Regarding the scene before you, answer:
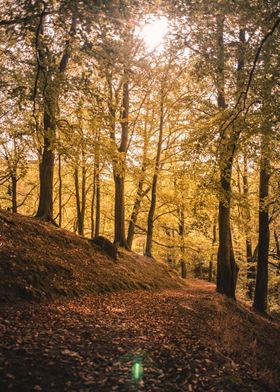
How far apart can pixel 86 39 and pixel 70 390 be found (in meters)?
6.97

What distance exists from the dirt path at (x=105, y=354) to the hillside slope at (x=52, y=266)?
0.74 metres

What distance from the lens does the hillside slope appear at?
8.45 m

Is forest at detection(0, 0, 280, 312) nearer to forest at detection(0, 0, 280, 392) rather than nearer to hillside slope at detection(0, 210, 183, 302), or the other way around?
forest at detection(0, 0, 280, 392)

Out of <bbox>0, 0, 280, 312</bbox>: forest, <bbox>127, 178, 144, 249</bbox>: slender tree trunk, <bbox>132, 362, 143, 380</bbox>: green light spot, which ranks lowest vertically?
<bbox>132, 362, 143, 380</bbox>: green light spot

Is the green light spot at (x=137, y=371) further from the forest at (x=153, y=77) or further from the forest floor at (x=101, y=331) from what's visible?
the forest at (x=153, y=77)

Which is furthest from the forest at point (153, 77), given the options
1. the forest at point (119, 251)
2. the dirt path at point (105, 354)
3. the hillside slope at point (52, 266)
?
the dirt path at point (105, 354)

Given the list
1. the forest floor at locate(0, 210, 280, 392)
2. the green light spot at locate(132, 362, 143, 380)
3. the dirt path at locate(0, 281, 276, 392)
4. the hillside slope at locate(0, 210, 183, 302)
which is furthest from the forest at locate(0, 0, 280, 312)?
the green light spot at locate(132, 362, 143, 380)

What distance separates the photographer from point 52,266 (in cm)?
1013

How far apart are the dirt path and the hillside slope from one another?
2.44ft

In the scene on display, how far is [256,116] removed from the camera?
10211 mm

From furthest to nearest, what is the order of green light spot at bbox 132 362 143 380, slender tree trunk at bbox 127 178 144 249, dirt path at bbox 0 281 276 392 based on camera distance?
slender tree trunk at bbox 127 178 144 249
green light spot at bbox 132 362 143 380
dirt path at bbox 0 281 276 392

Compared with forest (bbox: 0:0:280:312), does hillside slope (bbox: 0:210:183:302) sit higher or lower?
lower

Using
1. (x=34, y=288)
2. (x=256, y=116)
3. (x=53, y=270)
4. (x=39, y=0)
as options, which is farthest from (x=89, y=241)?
(x=39, y=0)

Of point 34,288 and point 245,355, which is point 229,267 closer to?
point 245,355
